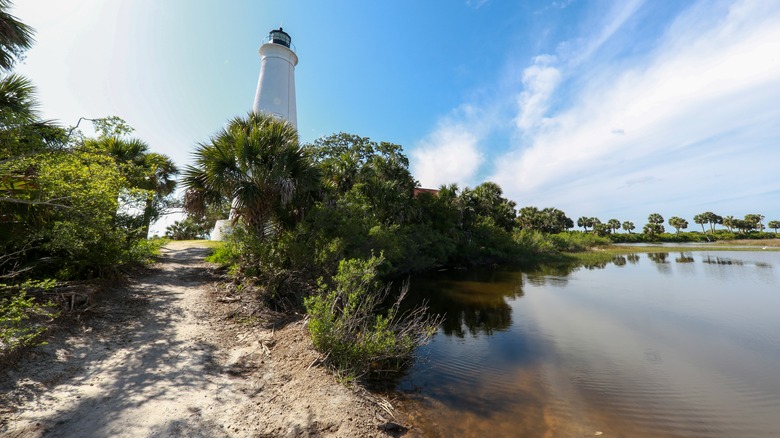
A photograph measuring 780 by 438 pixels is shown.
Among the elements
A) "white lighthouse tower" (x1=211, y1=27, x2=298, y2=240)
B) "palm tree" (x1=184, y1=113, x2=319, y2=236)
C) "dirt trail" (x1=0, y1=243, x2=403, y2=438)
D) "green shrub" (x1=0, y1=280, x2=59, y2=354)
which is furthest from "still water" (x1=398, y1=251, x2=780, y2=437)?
A: "white lighthouse tower" (x1=211, y1=27, x2=298, y2=240)

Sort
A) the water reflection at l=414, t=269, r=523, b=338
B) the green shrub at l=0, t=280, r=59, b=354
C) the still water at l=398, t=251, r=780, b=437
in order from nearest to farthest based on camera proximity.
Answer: the green shrub at l=0, t=280, r=59, b=354
the still water at l=398, t=251, r=780, b=437
the water reflection at l=414, t=269, r=523, b=338

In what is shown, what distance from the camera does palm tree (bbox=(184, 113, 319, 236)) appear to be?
8523mm

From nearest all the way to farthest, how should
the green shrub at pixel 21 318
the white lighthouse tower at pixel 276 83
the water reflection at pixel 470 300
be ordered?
the green shrub at pixel 21 318 → the water reflection at pixel 470 300 → the white lighthouse tower at pixel 276 83

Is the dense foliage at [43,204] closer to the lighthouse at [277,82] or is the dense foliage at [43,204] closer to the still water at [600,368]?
the still water at [600,368]

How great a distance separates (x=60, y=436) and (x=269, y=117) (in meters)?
9.14

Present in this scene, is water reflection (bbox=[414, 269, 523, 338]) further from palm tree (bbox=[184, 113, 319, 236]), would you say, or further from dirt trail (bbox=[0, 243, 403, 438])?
palm tree (bbox=[184, 113, 319, 236])

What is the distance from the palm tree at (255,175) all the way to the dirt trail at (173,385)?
366 cm

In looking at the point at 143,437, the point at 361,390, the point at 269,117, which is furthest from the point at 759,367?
the point at 269,117

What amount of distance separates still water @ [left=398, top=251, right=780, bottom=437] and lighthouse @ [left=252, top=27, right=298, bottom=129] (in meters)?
16.8

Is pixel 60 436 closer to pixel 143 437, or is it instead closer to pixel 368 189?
pixel 143 437

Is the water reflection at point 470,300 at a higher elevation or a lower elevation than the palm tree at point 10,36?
lower

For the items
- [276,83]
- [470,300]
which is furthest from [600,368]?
[276,83]

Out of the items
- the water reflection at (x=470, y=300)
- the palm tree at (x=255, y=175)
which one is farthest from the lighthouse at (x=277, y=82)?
the water reflection at (x=470, y=300)

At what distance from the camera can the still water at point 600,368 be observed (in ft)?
14.5
